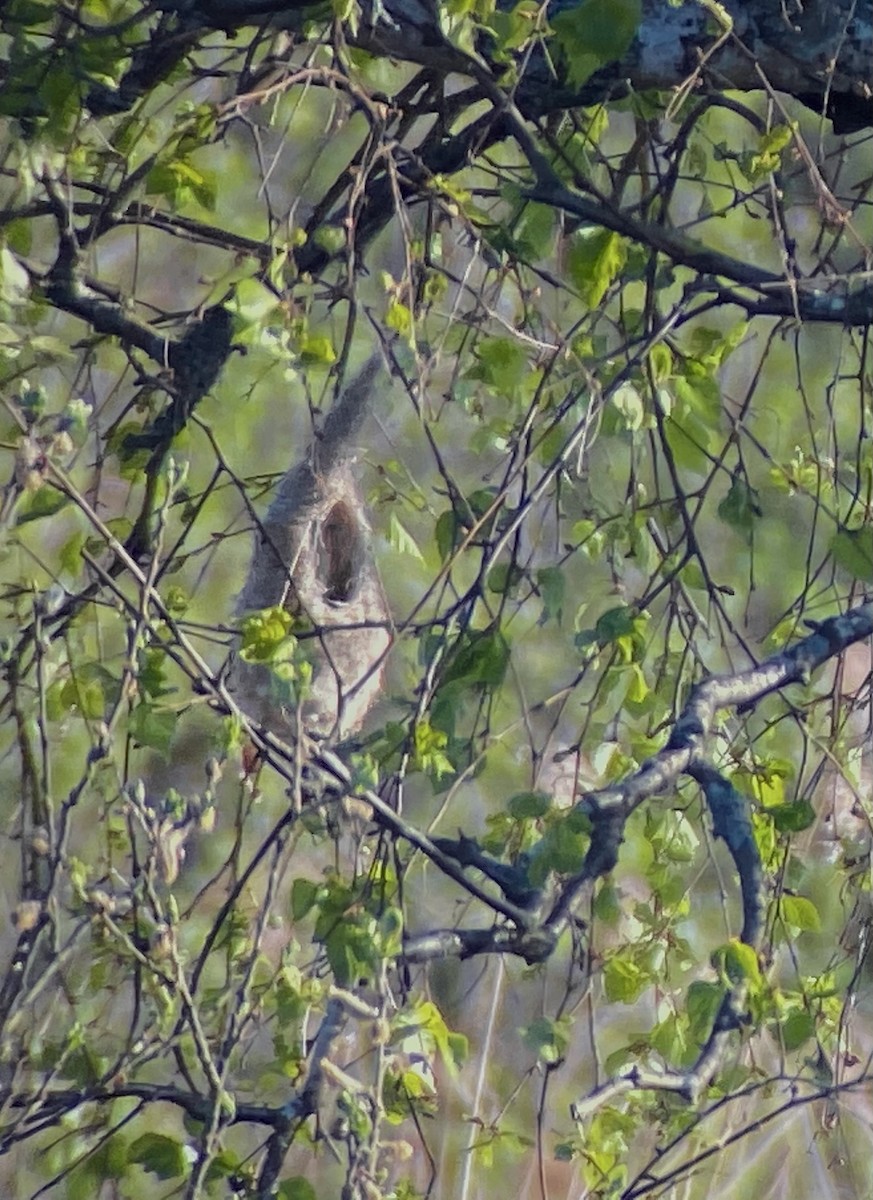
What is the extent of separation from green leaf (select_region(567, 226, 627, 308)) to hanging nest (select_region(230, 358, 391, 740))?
1.22ft

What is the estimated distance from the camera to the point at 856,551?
1.39 metres

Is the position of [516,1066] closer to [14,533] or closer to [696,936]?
[696,936]

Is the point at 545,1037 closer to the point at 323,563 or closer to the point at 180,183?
the point at 180,183

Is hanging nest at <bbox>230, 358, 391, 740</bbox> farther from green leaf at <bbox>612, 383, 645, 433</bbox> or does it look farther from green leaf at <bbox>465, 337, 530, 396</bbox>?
green leaf at <bbox>612, 383, 645, 433</bbox>

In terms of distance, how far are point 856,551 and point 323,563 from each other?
2.92 ft

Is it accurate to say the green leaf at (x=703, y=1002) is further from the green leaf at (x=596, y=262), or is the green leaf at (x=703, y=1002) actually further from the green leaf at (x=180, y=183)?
the green leaf at (x=180, y=183)

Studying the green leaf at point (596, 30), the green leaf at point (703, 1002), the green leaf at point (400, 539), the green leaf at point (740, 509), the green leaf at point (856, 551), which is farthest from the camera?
the green leaf at point (400, 539)

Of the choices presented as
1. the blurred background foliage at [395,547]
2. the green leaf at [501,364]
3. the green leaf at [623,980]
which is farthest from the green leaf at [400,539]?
the green leaf at [623,980]

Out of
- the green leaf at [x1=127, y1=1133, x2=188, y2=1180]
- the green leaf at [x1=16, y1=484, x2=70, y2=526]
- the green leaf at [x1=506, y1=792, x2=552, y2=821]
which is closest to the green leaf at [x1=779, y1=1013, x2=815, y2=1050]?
the green leaf at [x1=506, y1=792, x2=552, y2=821]

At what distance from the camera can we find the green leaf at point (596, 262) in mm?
1348

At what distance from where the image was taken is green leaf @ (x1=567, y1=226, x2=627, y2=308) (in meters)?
1.35

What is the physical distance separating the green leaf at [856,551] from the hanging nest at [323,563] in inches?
19.3

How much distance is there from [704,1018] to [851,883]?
52 centimetres

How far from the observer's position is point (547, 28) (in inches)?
49.3
